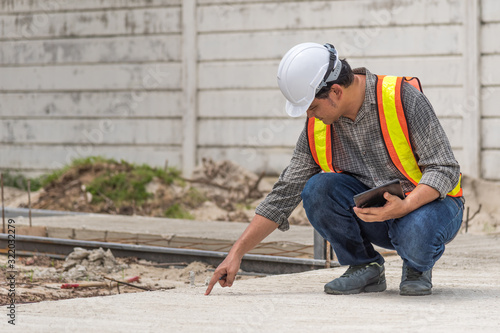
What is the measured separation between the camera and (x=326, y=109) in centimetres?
276

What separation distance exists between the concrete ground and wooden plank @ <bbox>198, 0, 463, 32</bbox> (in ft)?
16.5

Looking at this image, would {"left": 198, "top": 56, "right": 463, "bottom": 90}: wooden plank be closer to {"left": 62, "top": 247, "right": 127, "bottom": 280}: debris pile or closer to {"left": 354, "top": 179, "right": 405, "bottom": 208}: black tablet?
{"left": 62, "top": 247, "right": 127, "bottom": 280}: debris pile

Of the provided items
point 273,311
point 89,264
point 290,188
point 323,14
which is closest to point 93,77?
point 323,14

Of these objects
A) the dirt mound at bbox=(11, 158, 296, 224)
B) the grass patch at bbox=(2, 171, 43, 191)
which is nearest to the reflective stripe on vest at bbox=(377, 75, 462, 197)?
the dirt mound at bbox=(11, 158, 296, 224)

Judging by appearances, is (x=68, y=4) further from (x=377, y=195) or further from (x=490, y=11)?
(x=377, y=195)

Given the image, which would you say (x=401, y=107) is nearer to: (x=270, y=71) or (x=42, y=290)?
(x=42, y=290)

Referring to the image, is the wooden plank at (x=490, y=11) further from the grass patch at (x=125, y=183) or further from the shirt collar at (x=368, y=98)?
the shirt collar at (x=368, y=98)

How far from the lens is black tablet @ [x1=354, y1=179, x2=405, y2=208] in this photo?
8.42 feet

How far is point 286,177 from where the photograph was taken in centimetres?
306

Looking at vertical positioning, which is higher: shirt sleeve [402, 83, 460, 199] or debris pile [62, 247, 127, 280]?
shirt sleeve [402, 83, 460, 199]

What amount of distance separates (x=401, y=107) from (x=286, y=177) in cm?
60

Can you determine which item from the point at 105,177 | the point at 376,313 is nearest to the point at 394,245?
the point at 376,313

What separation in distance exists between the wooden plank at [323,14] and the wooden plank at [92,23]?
466mm

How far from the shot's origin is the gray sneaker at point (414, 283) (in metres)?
2.87
